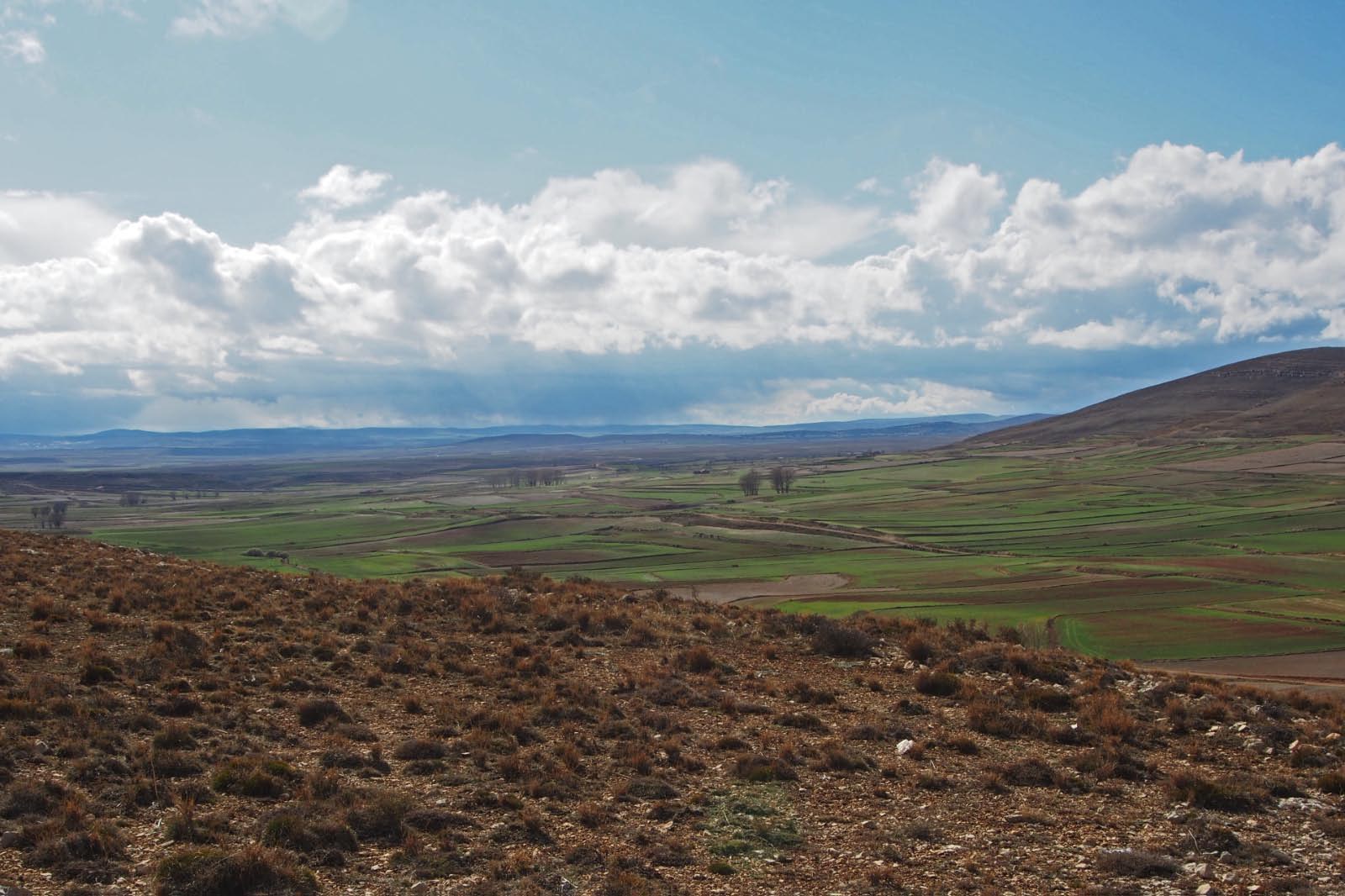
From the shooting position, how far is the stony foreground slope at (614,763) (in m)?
10.6

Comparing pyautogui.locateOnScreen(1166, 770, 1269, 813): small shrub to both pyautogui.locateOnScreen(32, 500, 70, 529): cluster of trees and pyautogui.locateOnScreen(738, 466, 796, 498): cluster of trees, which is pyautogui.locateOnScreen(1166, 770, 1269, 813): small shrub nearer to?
pyautogui.locateOnScreen(32, 500, 70, 529): cluster of trees

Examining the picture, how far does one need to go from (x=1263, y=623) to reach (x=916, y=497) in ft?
331

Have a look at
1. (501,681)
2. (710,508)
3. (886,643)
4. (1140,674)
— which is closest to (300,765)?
(501,681)

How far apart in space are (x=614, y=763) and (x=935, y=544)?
302ft

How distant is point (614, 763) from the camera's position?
1469 centimetres

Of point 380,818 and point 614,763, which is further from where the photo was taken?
point 614,763

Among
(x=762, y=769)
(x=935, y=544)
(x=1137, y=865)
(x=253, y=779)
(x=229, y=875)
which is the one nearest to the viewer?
(x=229, y=875)

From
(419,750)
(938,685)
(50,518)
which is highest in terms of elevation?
(419,750)

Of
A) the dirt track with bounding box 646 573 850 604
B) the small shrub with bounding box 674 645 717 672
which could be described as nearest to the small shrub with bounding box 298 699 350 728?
the small shrub with bounding box 674 645 717 672

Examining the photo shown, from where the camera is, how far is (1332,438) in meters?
198

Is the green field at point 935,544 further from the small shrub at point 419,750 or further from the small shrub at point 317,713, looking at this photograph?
the small shrub at point 317,713

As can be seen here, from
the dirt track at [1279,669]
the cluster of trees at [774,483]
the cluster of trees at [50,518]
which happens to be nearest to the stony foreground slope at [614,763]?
the dirt track at [1279,669]

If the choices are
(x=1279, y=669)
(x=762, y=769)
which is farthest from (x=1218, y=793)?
(x=1279, y=669)

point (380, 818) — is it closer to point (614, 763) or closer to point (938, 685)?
point (614, 763)
